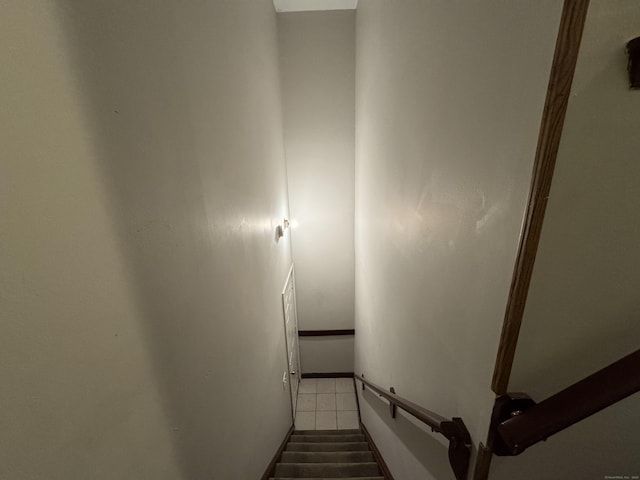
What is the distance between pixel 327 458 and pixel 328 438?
64 centimetres

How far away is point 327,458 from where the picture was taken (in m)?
2.79

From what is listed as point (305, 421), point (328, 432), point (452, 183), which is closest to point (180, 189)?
point (452, 183)

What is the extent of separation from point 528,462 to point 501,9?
3.76ft

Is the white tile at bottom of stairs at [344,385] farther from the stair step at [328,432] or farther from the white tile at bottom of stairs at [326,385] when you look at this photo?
the stair step at [328,432]

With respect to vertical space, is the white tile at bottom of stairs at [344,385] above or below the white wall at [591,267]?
below

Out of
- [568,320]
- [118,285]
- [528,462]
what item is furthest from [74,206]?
[528,462]

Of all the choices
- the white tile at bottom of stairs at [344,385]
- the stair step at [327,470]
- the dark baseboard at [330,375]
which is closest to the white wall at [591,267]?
the stair step at [327,470]

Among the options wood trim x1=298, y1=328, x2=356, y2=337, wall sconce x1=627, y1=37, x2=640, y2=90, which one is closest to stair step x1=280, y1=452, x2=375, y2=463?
wood trim x1=298, y1=328, x2=356, y2=337

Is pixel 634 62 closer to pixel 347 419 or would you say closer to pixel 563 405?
pixel 563 405

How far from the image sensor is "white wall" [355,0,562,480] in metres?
0.60

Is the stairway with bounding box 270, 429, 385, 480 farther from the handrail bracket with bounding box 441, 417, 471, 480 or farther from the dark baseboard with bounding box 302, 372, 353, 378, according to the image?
the handrail bracket with bounding box 441, 417, 471, 480

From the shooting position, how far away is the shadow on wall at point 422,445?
3.52 feet

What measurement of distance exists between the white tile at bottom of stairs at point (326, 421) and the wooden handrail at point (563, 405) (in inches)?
146

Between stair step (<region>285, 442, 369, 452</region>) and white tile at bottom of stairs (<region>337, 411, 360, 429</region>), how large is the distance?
74cm
